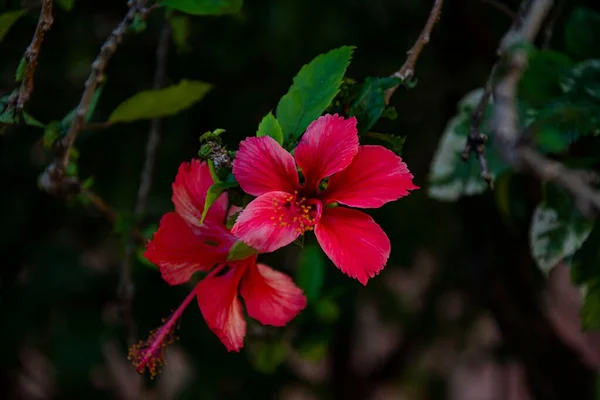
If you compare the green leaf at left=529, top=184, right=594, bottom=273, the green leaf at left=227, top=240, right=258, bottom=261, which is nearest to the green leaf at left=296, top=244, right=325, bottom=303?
the green leaf at left=529, top=184, right=594, bottom=273

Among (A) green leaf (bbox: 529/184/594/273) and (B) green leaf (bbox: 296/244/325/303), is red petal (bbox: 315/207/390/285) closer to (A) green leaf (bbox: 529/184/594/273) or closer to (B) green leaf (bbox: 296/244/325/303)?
(A) green leaf (bbox: 529/184/594/273)

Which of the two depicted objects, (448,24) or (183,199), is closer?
(183,199)

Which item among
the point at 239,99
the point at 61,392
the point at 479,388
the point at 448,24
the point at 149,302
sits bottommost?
the point at 479,388

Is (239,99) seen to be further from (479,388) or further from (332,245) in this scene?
(479,388)

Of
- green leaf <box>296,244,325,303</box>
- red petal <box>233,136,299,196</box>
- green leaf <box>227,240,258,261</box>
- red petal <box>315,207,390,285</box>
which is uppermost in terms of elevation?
red petal <box>233,136,299,196</box>

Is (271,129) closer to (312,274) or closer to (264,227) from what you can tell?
Result: (264,227)

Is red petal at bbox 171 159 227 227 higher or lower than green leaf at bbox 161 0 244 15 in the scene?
lower

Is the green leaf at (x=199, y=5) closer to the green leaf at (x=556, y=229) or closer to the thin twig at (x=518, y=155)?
the thin twig at (x=518, y=155)

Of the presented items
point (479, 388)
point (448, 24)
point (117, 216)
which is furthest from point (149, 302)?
point (479, 388)
